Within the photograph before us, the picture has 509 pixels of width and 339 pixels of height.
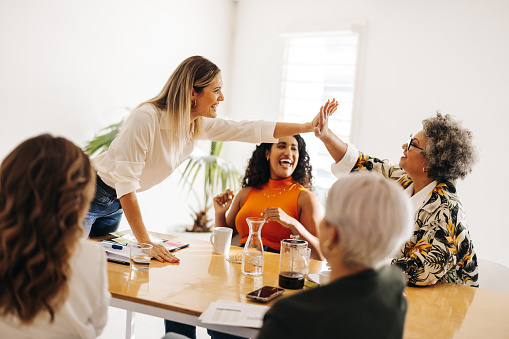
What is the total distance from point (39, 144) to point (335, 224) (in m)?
0.68

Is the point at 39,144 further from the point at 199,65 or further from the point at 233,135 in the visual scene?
the point at 233,135

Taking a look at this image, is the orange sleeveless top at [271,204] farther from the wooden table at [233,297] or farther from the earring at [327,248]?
the earring at [327,248]

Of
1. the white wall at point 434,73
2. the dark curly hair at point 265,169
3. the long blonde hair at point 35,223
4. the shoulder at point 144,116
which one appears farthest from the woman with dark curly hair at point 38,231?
the white wall at point 434,73

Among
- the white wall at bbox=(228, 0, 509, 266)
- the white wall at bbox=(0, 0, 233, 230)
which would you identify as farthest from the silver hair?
the white wall at bbox=(228, 0, 509, 266)

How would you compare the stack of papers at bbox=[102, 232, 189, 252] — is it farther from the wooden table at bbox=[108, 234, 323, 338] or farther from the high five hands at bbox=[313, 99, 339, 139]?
the high five hands at bbox=[313, 99, 339, 139]

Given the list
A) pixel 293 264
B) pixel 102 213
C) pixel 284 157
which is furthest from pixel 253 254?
pixel 284 157

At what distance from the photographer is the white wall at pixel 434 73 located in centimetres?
363

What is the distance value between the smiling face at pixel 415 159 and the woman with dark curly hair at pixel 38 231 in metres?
1.52

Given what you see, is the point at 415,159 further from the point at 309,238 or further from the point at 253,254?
the point at 253,254

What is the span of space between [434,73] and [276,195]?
1947mm

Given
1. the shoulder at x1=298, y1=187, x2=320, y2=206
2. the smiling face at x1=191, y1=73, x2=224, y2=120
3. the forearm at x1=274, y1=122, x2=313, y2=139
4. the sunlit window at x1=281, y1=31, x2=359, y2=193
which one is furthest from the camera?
the sunlit window at x1=281, y1=31, x2=359, y2=193

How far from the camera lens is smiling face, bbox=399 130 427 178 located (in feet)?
7.09

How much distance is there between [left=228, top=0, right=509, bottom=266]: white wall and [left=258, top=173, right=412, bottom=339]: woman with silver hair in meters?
2.94

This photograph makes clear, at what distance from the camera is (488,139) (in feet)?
12.0
